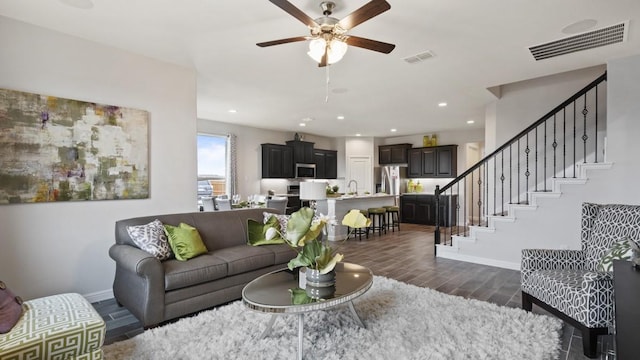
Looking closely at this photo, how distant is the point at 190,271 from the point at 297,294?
121 cm

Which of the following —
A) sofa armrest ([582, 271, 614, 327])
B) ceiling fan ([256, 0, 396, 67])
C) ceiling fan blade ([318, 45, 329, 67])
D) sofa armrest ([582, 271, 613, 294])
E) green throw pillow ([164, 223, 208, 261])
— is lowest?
sofa armrest ([582, 271, 614, 327])

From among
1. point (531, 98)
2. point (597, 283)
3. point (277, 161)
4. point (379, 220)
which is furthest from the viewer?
point (277, 161)

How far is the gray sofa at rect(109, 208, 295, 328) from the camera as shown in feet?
8.80

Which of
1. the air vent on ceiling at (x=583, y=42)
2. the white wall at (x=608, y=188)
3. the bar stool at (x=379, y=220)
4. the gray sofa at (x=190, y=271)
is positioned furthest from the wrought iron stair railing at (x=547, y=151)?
the gray sofa at (x=190, y=271)

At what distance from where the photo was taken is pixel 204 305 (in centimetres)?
298

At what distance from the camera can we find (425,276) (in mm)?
4203

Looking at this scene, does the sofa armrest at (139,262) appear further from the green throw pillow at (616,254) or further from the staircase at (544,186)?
the staircase at (544,186)

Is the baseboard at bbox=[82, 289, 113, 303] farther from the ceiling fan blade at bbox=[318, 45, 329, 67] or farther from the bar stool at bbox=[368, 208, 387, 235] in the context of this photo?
the bar stool at bbox=[368, 208, 387, 235]

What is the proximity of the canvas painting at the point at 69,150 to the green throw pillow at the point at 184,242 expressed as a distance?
0.91 meters

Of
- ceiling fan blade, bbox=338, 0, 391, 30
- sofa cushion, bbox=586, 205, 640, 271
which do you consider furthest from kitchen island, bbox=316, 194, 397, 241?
ceiling fan blade, bbox=338, 0, 391, 30

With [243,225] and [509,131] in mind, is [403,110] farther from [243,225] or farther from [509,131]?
[243,225]

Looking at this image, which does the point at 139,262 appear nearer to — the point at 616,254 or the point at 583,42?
the point at 616,254

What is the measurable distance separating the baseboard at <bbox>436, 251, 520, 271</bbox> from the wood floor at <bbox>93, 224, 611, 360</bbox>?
14cm

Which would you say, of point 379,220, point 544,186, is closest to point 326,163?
point 379,220
